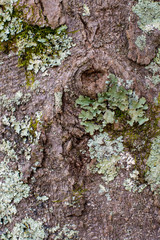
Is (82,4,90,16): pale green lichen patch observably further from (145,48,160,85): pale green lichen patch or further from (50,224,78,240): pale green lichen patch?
(50,224,78,240): pale green lichen patch

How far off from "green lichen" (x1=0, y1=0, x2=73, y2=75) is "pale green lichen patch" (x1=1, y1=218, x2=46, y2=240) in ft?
2.75

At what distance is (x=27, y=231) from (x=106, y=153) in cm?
61

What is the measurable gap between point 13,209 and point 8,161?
10.5 inches

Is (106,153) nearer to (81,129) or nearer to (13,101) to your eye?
(81,129)

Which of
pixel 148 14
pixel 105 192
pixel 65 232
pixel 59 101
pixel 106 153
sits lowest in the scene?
pixel 65 232

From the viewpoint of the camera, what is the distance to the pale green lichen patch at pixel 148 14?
4.21ft

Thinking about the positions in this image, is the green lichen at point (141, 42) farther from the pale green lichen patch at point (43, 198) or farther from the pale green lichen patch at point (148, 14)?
the pale green lichen patch at point (43, 198)

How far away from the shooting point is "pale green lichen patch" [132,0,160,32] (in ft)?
4.21

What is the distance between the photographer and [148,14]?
4.25ft

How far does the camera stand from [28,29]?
1.25 metres

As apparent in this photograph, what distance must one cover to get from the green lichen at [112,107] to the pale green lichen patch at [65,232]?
0.53m

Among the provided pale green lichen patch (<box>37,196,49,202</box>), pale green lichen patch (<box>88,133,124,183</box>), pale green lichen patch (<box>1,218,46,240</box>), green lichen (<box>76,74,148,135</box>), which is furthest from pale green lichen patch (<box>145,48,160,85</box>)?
pale green lichen patch (<box>1,218,46,240</box>)

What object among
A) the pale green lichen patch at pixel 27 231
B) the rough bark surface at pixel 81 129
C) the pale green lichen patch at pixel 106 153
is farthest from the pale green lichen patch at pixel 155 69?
the pale green lichen patch at pixel 27 231

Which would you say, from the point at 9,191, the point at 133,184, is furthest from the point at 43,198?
the point at 133,184
